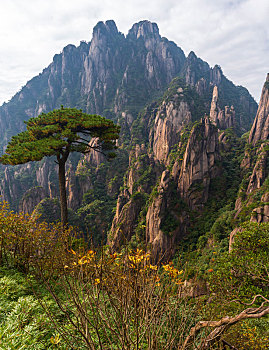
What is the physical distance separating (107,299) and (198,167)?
42.5 meters

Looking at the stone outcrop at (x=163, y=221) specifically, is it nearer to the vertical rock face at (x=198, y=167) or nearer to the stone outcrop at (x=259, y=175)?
the vertical rock face at (x=198, y=167)

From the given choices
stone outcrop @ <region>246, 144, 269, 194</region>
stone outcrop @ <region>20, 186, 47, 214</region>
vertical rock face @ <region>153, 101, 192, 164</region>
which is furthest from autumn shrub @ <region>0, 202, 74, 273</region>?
stone outcrop @ <region>20, 186, 47, 214</region>

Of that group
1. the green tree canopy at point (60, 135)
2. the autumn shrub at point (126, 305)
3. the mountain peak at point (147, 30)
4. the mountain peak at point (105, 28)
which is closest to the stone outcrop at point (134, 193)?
the green tree canopy at point (60, 135)

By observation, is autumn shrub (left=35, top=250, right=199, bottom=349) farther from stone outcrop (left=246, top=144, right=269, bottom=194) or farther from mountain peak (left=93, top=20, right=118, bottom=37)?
mountain peak (left=93, top=20, right=118, bottom=37)

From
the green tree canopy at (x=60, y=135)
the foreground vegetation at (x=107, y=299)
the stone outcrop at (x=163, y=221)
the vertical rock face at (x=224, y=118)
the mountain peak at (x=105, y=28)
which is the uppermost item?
the mountain peak at (x=105, y=28)

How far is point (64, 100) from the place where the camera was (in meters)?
138

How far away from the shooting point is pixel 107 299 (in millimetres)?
2619

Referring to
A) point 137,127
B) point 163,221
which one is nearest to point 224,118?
point 137,127

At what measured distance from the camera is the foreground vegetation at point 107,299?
2.18 m

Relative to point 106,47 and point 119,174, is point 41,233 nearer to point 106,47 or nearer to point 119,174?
point 119,174

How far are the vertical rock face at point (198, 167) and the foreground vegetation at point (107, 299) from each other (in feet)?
99.4

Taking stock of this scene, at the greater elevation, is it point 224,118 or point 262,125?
point 224,118

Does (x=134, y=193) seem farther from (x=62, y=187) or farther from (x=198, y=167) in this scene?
(x=62, y=187)

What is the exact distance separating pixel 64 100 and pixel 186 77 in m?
91.3
